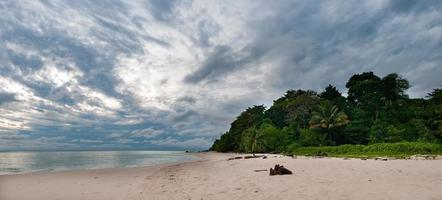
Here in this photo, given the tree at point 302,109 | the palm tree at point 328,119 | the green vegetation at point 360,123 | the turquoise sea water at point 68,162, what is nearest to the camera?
the turquoise sea water at point 68,162

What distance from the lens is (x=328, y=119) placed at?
5512 cm

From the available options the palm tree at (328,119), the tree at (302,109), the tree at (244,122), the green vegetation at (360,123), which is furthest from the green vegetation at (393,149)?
the tree at (244,122)

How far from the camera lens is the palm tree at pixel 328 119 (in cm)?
5466

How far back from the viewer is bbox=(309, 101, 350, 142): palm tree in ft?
179

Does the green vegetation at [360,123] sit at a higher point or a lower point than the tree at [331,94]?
lower

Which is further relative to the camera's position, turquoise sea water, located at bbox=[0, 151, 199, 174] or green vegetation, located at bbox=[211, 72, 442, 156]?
green vegetation, located at bbox=[211, 72, 442, 156]

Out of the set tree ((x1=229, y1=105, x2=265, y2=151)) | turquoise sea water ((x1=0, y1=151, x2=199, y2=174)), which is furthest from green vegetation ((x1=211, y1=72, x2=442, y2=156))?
turquoise sea water ((x1=0, y1=151, x2=199, y2=174))

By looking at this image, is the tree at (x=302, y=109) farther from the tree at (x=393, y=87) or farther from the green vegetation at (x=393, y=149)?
the green vegetation at (x=393, y=149)

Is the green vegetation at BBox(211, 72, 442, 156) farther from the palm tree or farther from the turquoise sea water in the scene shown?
the turquoise sea water

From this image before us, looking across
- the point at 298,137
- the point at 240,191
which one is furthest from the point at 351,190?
the point at 298,137

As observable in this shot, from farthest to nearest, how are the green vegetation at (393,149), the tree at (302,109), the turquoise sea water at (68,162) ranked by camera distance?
the tree at (302,109)
the green vegetation at (393,149)
the turquoise sea water at (68,162)

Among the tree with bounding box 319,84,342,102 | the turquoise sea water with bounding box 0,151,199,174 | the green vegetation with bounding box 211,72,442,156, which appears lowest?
the turquoise sea water with bounding box 0,151,199,174

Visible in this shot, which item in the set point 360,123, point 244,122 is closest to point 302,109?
point 360,123

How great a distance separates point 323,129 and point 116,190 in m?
50.0
